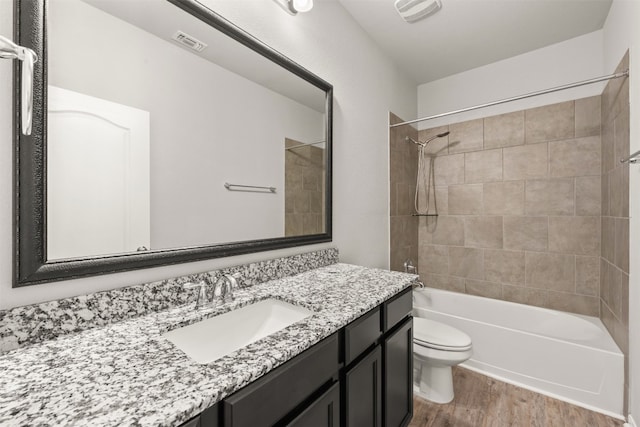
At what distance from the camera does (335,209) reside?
183 cm

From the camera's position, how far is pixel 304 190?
5.33ft

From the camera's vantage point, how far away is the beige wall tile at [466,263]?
8.76ft

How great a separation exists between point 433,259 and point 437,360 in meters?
1.33

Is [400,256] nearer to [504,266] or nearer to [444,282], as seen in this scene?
[444,282]

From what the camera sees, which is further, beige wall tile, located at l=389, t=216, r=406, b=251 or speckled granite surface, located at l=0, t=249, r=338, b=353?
beige wall tile, located at l=389, t=216, r=406, b=251

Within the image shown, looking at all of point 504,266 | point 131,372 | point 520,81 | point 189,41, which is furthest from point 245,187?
point 520,81

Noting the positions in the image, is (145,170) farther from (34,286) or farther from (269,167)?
(269,167)

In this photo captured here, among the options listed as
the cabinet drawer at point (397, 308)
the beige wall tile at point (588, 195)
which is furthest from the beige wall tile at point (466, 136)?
the cabinet drawer at point (397, 308)

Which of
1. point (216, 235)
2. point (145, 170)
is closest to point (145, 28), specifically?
point (145, 170)

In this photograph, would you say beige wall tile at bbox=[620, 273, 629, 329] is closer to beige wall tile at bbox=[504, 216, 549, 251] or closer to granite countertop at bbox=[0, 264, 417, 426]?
beige wall tile at bbox=[504, 216, 549, 251]

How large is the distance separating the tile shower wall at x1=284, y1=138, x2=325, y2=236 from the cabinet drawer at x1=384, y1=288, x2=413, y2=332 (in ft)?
1.99

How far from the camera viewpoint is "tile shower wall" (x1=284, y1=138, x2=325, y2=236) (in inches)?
60.8

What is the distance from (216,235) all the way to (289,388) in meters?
0.68

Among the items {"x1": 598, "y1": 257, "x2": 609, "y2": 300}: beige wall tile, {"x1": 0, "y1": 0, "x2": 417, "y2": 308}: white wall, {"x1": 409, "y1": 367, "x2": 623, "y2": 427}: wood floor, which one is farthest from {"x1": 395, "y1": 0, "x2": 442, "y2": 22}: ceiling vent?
{"x1": 409, "y1": 367, "x2": 623, "y2": 427}: wood floor
